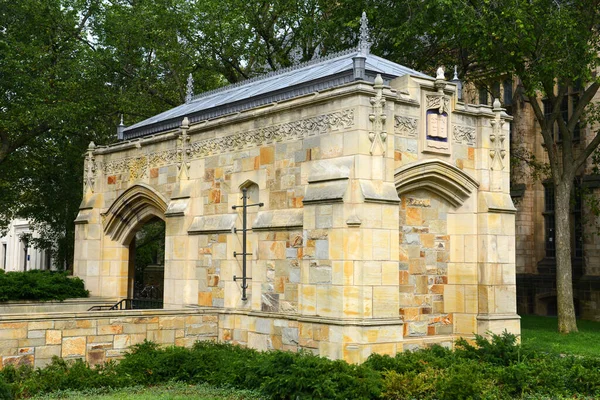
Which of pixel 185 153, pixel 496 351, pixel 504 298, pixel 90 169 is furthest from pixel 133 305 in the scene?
pixel 496 351

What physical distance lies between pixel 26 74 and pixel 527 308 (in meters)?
21.5

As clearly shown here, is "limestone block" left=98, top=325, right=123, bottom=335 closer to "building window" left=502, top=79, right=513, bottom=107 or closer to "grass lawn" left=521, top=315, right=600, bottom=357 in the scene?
"grass lawn" left=521, top=315, right=600, bottom=357

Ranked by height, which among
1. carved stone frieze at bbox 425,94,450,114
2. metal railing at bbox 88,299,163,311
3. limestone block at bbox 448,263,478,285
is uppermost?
carved stone frieze at bbox 425,94,450,114

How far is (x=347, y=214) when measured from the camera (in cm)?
1461

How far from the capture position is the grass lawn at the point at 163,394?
1262 centimetres

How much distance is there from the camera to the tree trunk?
22.2m

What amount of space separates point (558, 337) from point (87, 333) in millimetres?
12668

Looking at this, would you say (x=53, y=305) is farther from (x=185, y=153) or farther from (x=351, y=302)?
(x=351, y=302)

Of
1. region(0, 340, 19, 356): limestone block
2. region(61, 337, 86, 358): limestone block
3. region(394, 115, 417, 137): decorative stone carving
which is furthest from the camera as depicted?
region(394, 115, 417, 137): decorative stone carving

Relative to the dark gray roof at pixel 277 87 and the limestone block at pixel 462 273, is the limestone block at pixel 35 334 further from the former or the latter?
the limestone block at pixel 462 273

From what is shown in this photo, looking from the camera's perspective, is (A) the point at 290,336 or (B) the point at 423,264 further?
(B) the point at 423,264

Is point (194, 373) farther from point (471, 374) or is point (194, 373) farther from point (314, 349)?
point (471, 374)

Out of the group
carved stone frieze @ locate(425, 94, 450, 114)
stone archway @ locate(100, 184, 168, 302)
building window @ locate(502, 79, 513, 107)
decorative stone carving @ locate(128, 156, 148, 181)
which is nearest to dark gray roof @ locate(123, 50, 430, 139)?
carved stone frieze @ locate(425, 94, 450, 114)

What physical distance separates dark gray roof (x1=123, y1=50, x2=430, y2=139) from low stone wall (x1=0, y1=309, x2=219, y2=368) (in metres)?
5.62
